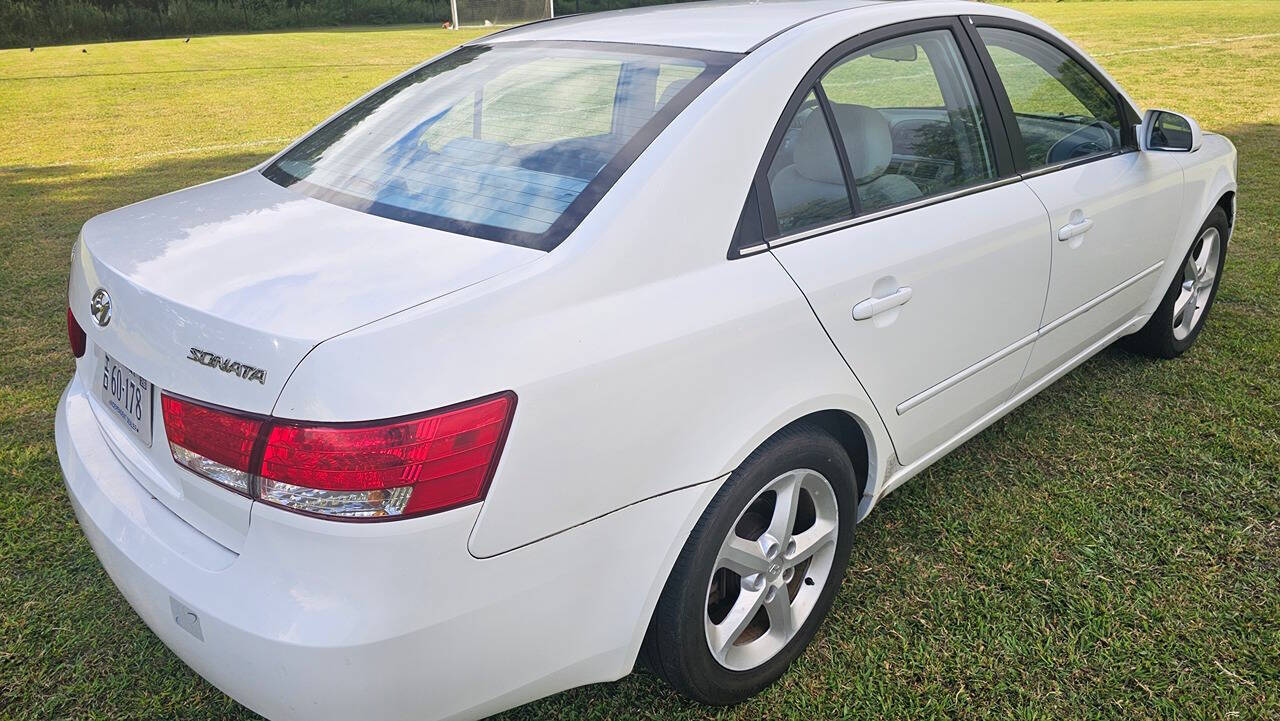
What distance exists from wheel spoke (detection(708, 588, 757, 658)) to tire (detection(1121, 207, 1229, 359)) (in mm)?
2604

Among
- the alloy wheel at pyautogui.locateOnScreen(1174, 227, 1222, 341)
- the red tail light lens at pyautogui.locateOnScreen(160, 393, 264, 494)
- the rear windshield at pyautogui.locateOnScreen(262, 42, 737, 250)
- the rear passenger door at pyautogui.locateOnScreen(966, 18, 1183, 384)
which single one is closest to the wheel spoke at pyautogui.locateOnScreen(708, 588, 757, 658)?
the rear windshield at pyautogui.locateOnScreen(262, 42, 737, 250)

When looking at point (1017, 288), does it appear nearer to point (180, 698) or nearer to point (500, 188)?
point (500, 188)

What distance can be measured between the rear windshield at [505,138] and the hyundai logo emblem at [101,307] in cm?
55

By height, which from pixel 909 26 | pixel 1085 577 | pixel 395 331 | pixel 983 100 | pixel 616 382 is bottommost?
pixel 1085 577

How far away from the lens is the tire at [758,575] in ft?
6.57

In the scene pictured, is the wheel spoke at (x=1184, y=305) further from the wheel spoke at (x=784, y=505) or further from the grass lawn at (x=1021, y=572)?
the wheel spoke at (x=784, y=505)

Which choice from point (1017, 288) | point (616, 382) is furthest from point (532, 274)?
point (1017, 288)

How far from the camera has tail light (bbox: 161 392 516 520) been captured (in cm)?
154

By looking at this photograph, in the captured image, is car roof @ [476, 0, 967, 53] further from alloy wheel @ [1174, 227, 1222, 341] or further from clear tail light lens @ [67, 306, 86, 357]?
alloy wheel @ [1174, 227, 1222, 341]

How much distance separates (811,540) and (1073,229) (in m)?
1.42

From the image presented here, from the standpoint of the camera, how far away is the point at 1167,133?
3434 mm

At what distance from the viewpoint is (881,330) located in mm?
2301

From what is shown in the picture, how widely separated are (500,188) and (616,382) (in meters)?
0.64

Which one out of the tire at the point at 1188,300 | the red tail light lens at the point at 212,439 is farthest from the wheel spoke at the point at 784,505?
the tire at the point at 1188,300
